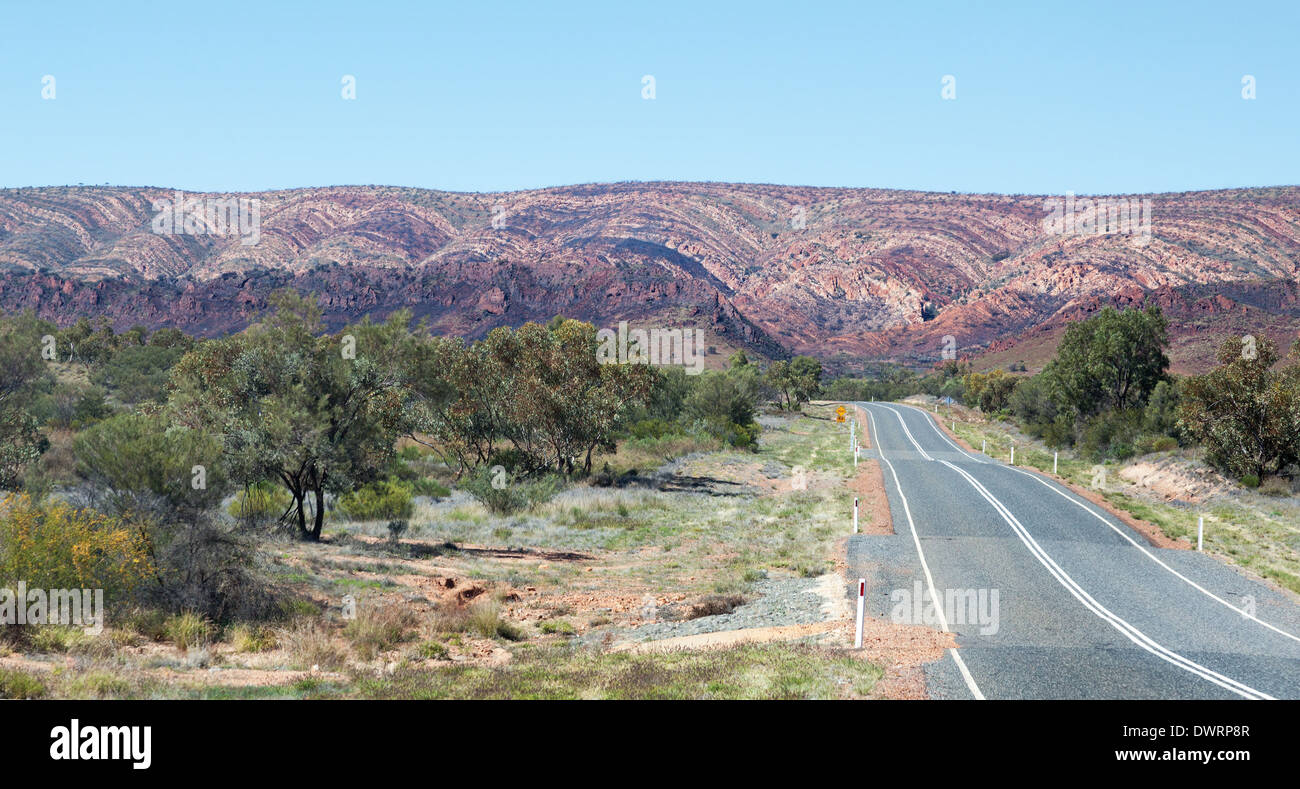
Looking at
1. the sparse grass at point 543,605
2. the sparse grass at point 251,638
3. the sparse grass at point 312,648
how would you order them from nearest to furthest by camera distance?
the sparse grass at point 543,605 → the sparse grass at point 312,648 → the sparse grass at point 251,638

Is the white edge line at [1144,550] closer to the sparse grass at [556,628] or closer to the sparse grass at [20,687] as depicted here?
the sparse grass at [556,628]

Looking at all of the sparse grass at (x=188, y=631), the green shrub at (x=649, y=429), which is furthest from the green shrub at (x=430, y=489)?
the sparse grass at (x=188, y=631)

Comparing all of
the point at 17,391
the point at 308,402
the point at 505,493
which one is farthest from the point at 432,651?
the point at 17,391

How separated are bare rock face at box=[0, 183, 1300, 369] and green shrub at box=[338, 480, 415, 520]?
104 m

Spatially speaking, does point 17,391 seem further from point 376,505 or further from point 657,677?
point 657,677

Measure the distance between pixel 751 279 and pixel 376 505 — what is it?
581ft

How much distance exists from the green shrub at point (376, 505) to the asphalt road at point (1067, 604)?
1312cm

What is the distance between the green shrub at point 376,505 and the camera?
25516mm

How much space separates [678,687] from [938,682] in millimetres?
3200

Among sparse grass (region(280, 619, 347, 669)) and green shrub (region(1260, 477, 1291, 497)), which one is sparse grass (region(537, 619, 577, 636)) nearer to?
sparse grass (region(280, 619, 347, 669))

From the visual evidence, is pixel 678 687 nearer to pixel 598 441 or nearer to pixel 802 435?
pixel 598 441

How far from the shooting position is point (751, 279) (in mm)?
197375

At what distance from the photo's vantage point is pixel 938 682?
10.5 m

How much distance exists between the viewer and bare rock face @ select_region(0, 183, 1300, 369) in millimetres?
142500
